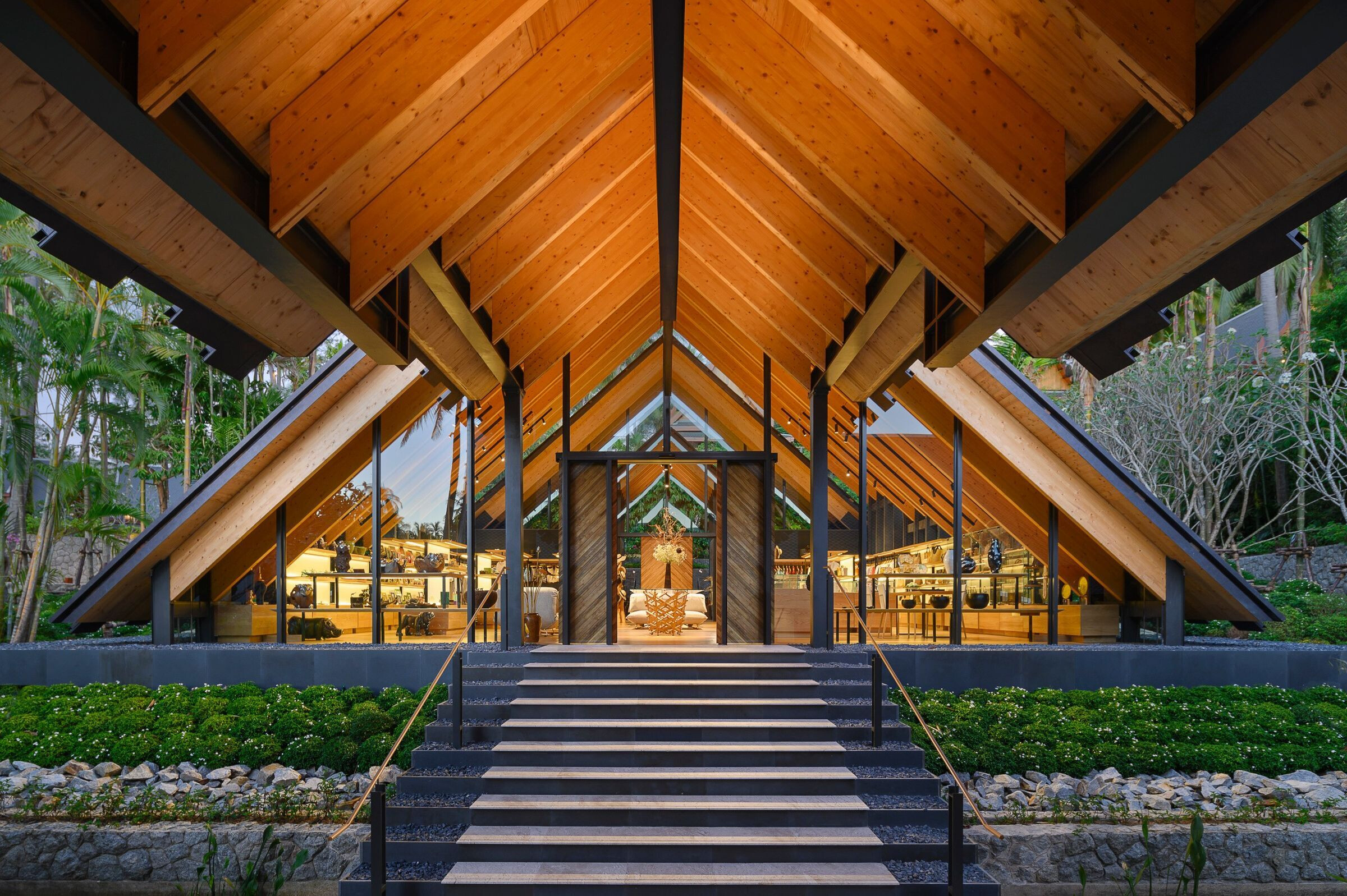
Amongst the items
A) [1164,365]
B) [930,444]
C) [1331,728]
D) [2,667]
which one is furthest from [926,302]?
[1164,365]

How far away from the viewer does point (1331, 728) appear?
10.3m

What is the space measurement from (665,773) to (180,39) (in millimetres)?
6376

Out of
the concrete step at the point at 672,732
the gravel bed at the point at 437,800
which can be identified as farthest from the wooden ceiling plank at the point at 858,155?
the gravel bed at the point at 437,800

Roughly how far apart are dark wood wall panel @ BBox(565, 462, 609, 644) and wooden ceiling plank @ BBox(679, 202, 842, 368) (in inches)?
131

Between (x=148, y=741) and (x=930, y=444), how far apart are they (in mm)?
9999

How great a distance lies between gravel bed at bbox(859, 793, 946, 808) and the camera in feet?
24.9

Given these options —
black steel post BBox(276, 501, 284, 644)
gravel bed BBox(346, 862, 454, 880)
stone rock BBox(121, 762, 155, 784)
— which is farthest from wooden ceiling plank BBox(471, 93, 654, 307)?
black steel post BBox(276, 501, 284, 644)

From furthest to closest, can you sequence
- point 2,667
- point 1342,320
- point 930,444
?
point 1342,320
point 930,444
point 2,667

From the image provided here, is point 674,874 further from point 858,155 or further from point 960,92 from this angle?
point 960,92

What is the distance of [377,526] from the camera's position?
12836 millimetres

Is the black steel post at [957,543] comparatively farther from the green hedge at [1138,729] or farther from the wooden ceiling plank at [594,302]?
the wooden ceiling plank at [594,302]

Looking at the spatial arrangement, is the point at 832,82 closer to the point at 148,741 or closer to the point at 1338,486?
the point at 148,741

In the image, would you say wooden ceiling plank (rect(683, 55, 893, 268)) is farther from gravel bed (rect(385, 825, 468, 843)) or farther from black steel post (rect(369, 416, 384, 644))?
black steel post (rect(369, 416, 384, 644))

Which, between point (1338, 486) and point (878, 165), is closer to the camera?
point (878, 165)
